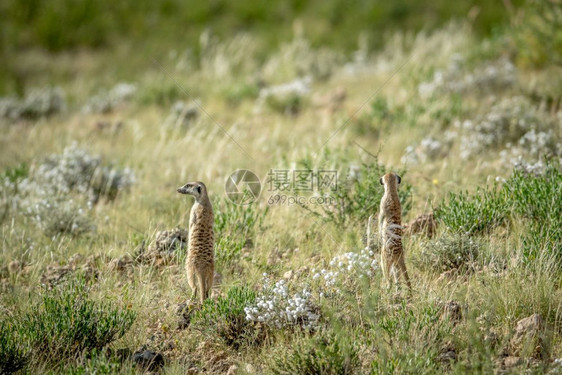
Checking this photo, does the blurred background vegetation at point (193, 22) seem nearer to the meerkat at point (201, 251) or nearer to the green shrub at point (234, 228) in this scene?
the green shrub at point (234, 228)

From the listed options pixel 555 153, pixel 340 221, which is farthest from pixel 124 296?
pixel 555 153

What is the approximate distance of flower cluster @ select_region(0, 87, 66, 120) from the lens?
11.6m

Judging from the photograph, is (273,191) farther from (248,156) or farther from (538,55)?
(538,55)

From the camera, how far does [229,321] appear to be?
12.6 ft

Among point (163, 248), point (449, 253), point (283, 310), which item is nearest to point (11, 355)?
point (163, 248)

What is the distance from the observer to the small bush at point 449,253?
4.34 metres

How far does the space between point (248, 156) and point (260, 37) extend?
11.1 meters

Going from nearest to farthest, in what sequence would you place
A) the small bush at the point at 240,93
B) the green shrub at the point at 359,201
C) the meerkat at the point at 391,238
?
the meerkat at the point at 391,238, the green shrub at the point at 359,201, the small bush at the point at 240,93

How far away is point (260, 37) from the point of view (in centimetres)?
1780

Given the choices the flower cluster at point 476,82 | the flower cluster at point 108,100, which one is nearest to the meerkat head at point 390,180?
the flower cluster at point 476,82

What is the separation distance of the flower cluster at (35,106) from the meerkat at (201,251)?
8.78 metres

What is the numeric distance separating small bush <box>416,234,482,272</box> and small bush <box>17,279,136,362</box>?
238 centimetres

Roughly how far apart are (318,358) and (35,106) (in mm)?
10428

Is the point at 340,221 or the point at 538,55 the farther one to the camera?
the point at 538,55
